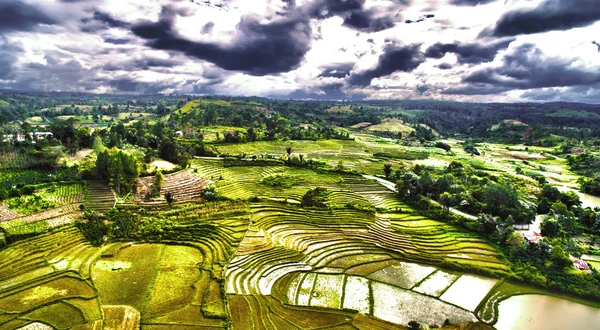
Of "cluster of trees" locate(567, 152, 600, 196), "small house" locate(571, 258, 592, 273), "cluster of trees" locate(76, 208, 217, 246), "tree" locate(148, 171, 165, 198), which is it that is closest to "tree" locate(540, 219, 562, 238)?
"small house" locate(571, 258, 592, 273)

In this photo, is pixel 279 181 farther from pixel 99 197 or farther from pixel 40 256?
pixel 40 256

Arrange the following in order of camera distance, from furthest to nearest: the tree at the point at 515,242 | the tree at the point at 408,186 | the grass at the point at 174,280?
the tree at the point at 408,186 → the tree at the point at 515,242 → the grass at the point at 174,280

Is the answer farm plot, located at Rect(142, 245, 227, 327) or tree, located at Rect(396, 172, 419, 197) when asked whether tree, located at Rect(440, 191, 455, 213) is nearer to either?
tree, located at Rect(396, 172, 419, 197)

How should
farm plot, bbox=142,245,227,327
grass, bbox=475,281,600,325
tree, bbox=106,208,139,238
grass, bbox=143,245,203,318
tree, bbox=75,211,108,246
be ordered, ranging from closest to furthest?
farm plot, bbox=142,245,227,327, grass, bbox=143,245,203,318, grass, bbox=475,281,600,325, tree, bbox=75,211,108,246, tree, bbox=106,208,139,238

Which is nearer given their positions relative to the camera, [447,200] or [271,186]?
[447,200]

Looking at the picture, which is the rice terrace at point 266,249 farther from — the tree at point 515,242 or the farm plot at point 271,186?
the farm plot at point 271,186

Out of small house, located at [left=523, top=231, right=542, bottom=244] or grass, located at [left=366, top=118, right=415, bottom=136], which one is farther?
grass, located at [left=366, top=118, right=415, bottom=136]

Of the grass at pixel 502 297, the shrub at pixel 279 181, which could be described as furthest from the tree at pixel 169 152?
the grass at pixel 502 297

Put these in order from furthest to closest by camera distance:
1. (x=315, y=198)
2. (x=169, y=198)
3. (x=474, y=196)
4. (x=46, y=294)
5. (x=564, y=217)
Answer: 1. (x=474, y=196)
2. (x=315, y=198)
3. (x=564, y=217)
4. (x=169, y=198)
5. (x=46, y=294)

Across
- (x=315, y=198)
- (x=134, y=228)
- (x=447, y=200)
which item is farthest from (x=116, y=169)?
(x=447, y=200)
